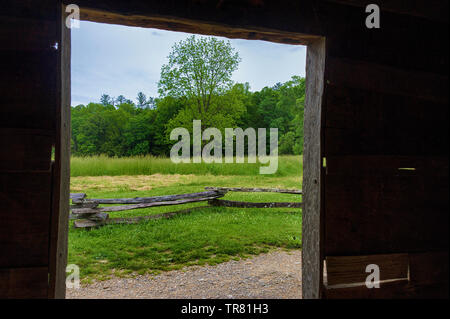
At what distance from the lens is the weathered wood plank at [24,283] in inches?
64.3

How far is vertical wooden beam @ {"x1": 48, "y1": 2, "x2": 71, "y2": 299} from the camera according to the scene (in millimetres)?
1702

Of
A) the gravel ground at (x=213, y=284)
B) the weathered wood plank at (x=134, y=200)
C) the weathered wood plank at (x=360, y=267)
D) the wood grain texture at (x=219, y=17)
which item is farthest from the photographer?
the weathered wood plank at (x=134, y=200)

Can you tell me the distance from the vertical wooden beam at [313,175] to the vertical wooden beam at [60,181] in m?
1.87

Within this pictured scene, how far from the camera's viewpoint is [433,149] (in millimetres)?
2258

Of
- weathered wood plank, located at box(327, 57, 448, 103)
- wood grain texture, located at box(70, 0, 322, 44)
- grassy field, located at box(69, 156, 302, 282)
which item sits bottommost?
grassy field, located at box(69, 156, 302, 282)

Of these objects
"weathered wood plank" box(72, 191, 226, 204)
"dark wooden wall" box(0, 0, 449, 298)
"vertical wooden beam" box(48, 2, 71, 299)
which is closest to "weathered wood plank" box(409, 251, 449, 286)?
"dark wooden wall" box(0, 0, 449, 298)

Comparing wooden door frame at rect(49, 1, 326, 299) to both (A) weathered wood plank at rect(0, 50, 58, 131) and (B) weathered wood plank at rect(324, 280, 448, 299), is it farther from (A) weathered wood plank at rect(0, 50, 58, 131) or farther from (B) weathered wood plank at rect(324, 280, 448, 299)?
(B) weathered wood plank at rect(324, 280, 448, 299)

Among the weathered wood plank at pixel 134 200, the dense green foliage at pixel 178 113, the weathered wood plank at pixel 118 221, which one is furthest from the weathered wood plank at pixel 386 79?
the dense green foliage at pixel 178 113

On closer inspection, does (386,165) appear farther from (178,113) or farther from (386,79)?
(178,113)

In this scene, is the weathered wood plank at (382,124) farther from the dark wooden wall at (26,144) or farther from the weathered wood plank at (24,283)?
the weathered wood plank at (24,283)
